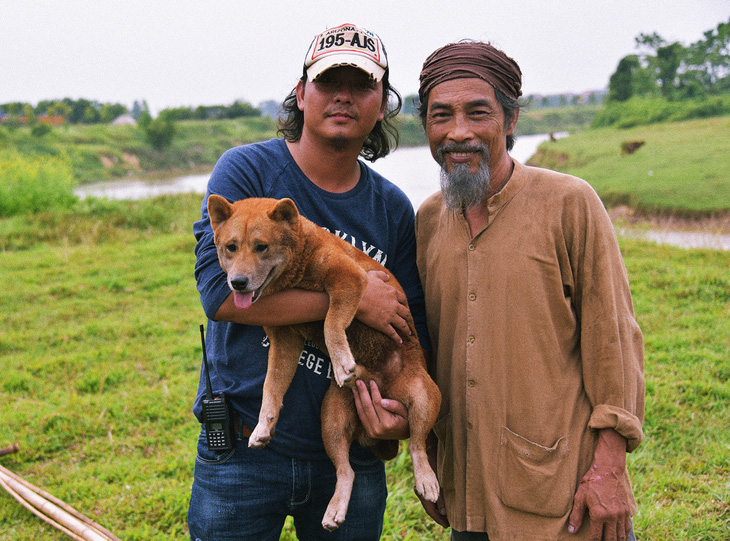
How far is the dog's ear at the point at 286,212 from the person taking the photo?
2639 millimetres

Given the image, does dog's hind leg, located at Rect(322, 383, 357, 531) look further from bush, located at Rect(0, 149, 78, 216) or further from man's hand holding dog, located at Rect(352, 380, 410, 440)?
bush, located at Rect(0, 149, 78, 216)

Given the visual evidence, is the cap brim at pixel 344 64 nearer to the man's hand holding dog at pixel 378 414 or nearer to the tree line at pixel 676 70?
the man's hand holding dog at pixel 378 414

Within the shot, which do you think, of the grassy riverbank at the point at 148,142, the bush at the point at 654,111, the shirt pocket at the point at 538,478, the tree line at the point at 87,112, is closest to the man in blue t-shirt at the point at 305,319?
the shirt pocket at the point at 538,478

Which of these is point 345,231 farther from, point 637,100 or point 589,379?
point 637,100

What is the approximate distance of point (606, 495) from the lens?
243cm

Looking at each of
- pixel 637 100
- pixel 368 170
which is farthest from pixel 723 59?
pixel 368 170

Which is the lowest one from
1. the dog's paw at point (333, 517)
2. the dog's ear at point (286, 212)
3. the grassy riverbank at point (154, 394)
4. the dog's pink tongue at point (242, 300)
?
→ the grassy riverbank at point (154, 394)

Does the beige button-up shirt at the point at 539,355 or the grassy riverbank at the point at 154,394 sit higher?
the beige button-up shirt at the point at 539,355

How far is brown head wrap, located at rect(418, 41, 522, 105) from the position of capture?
2752mm

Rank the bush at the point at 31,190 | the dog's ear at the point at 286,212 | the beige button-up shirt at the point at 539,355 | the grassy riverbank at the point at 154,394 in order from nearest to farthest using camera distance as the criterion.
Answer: the beige button-up shirt at the point at 539,355 → the dog's ear at the point at 286,212 → the grassy riverbank at the point at 154,394 → the bush at the point at 31,190

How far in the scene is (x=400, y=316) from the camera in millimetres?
2883

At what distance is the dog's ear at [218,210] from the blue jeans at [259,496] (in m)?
1.07

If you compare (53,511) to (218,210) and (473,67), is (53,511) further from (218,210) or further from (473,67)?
(473,67)

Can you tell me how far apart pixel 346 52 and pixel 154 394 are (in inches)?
222
